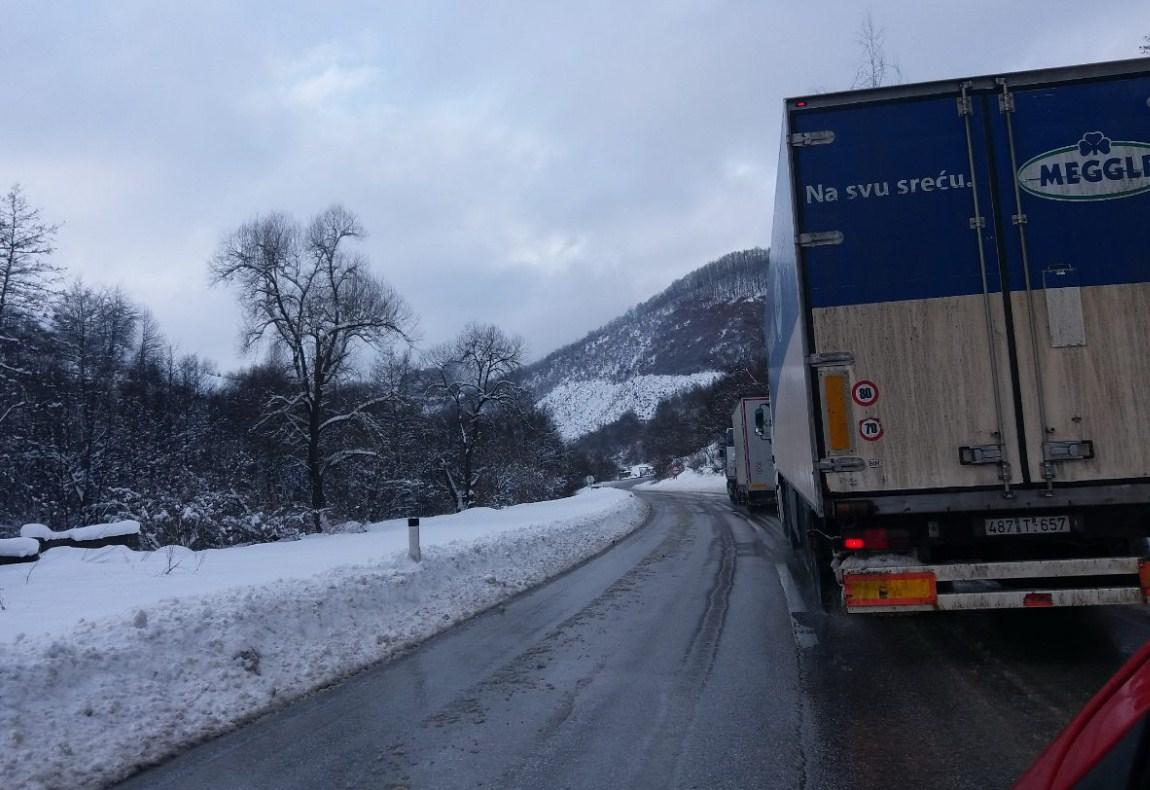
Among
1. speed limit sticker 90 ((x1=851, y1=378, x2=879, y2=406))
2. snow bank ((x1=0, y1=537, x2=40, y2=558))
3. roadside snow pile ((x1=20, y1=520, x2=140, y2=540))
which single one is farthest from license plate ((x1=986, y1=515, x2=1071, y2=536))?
roadside snow pile ((x1=20, y1=520, x2=140, y2=540))

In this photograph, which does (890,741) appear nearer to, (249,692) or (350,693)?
(350,693)

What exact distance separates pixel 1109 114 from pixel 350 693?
7.02 meters

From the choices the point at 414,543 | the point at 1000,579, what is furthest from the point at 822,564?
the point at 414,543

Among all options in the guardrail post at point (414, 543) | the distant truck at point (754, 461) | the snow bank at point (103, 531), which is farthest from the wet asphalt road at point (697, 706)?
the distant truck at point (754, 461)

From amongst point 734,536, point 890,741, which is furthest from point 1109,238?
point 734,536

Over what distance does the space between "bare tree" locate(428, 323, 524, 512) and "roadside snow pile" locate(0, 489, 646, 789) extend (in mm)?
36276

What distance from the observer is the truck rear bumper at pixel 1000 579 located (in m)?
5.82

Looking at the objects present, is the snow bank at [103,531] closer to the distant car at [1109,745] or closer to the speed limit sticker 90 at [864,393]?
the speed limit sticker 90 at [864,393]

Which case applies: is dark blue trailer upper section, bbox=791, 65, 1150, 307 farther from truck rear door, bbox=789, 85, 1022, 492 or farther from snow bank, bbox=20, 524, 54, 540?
snow bank, bbox=20, 524, 54, 540

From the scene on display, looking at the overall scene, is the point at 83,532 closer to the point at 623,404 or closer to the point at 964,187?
the point at 964,187

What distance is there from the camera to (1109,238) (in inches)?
230

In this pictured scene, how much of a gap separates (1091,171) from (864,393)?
7.29ft

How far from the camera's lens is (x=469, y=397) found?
5103 cm

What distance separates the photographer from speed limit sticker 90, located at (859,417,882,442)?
6133 mm
